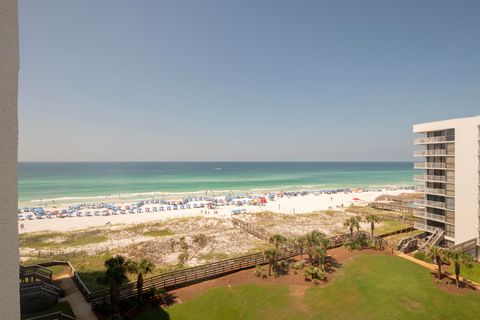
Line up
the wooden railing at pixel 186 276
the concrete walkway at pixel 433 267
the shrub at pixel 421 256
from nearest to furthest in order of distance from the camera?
the wooden railing at pixel 186 276 → the concrete walkway at pixel 433 267 → the shrub at pixel 421 256

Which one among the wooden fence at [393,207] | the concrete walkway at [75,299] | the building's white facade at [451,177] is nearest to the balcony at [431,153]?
the building's white facade at [451,177]

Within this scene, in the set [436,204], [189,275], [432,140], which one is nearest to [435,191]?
[436,204]

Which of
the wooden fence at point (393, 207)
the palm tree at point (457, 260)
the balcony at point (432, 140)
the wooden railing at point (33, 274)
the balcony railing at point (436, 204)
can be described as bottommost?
the wooden fence at point (393, 207)

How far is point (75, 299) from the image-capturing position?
17.6m

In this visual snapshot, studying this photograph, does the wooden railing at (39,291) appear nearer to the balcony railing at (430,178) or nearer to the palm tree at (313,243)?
the palm tree at (313,243)

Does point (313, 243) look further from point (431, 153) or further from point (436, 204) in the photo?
point (431, 153)

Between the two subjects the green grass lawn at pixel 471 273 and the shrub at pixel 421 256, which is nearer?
the green grass lawn at pixel 471 273

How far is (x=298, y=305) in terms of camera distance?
16.9 meters

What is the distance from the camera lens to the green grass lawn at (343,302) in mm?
15891

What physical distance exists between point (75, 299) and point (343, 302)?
62.0ft

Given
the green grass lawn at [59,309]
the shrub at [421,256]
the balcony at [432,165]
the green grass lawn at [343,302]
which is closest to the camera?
the green grass lawn at [59,309]

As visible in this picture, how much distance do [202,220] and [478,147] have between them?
38216mm

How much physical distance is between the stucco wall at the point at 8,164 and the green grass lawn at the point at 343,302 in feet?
48.0

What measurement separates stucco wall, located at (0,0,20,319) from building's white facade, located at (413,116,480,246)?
33.2m
